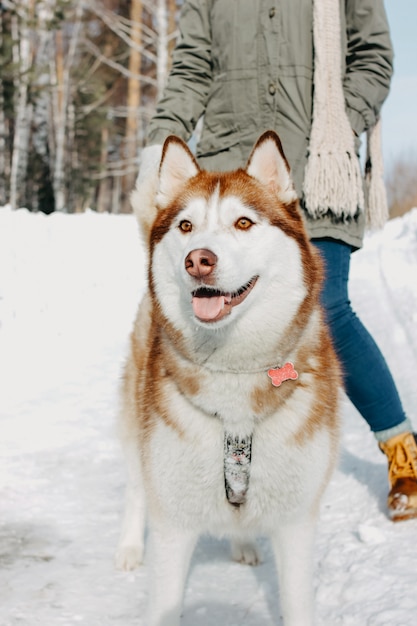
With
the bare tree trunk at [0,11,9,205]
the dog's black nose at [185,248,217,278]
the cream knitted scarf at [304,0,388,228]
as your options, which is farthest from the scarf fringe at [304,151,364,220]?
the bare tree trunk at [0,11,9,205]

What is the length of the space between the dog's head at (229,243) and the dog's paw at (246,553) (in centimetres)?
104

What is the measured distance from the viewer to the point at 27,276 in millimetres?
7750

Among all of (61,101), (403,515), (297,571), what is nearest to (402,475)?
(403,515)

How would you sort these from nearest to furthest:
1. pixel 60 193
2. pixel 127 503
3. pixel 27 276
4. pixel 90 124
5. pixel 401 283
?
pixel 127 503 < pixel 401 283 < pixel 27 276 < pixel 60 193 < pixel 90 124

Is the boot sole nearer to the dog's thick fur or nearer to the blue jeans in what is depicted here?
the blue jeans

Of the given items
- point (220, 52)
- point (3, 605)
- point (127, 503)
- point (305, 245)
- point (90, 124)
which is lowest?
point (3, 605)

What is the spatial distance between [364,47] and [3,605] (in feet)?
8.29

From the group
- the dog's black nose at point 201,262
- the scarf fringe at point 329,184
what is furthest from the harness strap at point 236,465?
the scarf fringe at point 329,184

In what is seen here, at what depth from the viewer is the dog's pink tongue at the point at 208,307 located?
1.81 metres

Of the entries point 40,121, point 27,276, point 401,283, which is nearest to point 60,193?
point 40,121

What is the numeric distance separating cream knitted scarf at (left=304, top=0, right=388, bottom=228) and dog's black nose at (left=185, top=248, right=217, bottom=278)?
41.2 inches

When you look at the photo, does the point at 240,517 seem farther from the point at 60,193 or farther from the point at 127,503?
the point at 60,193

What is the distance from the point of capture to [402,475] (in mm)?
2797

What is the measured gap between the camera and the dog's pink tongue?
1812 millimetres
